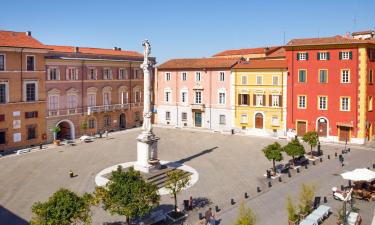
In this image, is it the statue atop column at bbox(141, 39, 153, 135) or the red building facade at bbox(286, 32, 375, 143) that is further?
the red building facade at bbox(286, 32, 375, 143)

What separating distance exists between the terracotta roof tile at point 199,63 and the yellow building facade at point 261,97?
211 cm

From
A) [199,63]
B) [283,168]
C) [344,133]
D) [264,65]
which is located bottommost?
[283,168]

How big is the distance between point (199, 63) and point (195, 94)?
16.2ft

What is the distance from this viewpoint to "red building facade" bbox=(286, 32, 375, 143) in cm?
4406

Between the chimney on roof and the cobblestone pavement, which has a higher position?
the chimney on roof

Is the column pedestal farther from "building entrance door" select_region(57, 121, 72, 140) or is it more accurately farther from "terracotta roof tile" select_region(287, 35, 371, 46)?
"terracotta roof tile" select_region(287, 35, 371, 46)

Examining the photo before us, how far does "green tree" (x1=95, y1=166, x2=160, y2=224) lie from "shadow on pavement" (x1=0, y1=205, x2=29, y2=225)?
22.1ft

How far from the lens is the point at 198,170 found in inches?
1320

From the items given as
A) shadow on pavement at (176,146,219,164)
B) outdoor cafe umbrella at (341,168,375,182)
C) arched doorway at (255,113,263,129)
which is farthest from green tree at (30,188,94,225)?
arched doorway at (255,113,263,129)

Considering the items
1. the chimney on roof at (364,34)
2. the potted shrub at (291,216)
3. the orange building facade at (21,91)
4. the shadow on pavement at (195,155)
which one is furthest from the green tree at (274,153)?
the chimney on roof at (364,34)

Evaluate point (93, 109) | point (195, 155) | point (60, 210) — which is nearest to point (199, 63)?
point (93, 109)

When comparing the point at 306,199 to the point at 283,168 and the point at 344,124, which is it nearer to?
the point at 283,168

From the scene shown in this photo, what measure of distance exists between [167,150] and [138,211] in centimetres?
2388

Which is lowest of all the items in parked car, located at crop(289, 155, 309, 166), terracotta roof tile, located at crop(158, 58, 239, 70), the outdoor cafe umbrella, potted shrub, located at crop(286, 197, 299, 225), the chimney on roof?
potted shrub, located at crop(286, 197, 299, 225)
